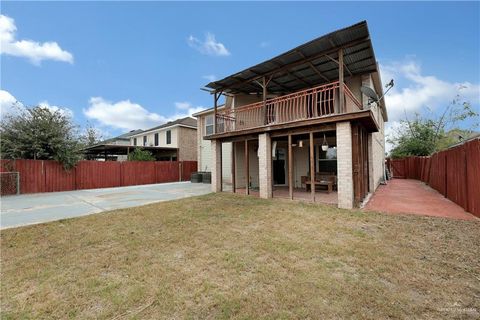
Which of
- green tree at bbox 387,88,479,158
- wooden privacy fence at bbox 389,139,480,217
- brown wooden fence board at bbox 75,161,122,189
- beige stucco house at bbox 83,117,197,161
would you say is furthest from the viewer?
green tree at bbox 387,88,479,158

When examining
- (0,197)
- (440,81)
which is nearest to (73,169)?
(0,197)

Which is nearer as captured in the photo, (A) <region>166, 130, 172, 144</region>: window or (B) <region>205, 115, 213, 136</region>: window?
(B) <region>205, 115, 213, 136</region>: window

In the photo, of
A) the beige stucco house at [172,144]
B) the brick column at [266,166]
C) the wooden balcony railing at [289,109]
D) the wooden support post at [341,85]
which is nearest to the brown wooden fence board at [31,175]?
the beige stucco house at [172,144]

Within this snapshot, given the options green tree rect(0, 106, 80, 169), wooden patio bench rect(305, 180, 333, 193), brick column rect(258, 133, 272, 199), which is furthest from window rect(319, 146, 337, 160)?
green tree rect(0, 106, 80, 169)

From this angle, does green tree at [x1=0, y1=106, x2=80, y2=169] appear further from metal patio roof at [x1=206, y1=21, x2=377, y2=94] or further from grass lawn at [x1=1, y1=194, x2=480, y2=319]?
metal patio roof at [x1=206, y1=21, x2=377, y2=94]

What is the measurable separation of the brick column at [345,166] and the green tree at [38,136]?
14994 mm

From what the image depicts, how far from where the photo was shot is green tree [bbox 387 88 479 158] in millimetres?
23656

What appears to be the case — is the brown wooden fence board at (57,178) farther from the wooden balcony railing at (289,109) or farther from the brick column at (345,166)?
the brick column at (345,166)

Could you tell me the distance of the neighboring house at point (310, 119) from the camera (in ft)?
23.6

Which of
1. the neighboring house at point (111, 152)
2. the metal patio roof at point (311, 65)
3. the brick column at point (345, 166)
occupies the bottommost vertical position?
the brick column at point (345, 166)

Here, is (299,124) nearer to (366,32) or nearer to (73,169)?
(366,32)

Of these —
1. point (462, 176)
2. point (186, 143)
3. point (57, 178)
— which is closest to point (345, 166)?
point (462, 176)

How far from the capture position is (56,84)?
15.9 meters

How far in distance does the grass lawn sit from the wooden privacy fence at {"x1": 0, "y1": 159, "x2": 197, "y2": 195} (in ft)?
30.4
